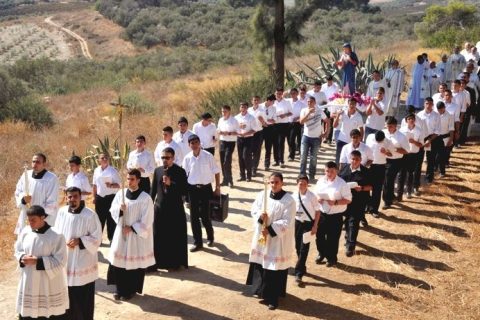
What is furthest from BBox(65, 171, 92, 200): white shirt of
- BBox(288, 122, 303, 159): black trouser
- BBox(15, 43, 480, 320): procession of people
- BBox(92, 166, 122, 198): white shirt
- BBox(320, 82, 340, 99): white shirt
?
BBox(320, 82, 340, 99): white shirt

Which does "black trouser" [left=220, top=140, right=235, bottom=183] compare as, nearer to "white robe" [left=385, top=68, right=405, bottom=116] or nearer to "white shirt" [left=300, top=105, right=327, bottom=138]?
"white shirt" [left=300, top=105, right=327, bottom=138]

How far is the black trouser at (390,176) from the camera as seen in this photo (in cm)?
1131

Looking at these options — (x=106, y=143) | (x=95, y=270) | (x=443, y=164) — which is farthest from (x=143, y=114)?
(x=95, y=270)

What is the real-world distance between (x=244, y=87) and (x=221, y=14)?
45843mm

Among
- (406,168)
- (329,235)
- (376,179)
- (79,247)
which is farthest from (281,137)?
(79,247)

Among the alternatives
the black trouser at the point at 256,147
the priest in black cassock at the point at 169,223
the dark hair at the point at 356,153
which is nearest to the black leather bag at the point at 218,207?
the priest in black cassock at the point at 169,223

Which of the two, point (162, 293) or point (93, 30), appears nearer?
point (162, 293)

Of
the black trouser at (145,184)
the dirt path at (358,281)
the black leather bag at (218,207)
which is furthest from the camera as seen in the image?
the black trouser at (145,184)

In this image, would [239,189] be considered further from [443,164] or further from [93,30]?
[93,30]

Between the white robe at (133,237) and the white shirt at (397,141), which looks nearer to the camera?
the white robe at (133,237)

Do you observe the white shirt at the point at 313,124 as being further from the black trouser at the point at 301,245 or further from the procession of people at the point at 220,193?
the black trouser at the point at 301,245

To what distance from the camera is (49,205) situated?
849 centimetres

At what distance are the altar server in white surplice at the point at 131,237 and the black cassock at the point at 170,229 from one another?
968mm

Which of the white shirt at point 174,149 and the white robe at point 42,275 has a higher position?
the white shirt at point 174,149
